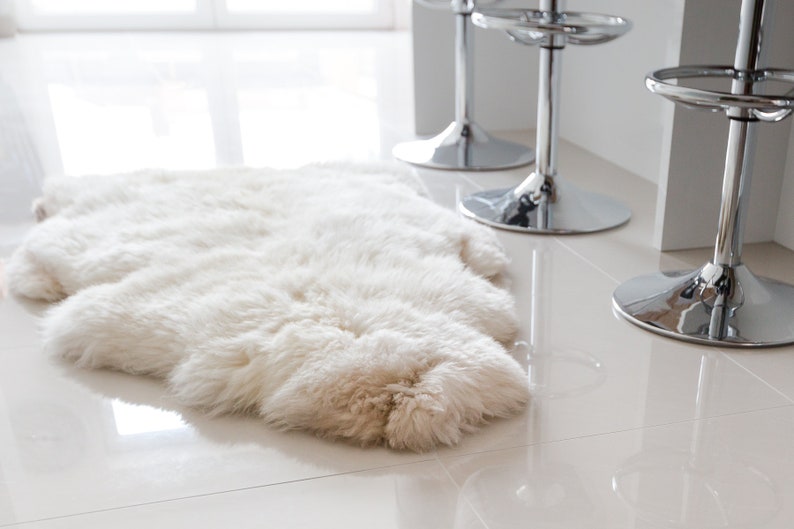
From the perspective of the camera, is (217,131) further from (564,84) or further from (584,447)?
(584,447)

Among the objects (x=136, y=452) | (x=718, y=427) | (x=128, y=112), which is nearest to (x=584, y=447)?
(x=718, y=427)

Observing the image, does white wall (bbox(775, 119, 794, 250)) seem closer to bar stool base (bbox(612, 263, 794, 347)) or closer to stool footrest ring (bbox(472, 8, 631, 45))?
bar stool base (bbox(612, 263, 794, 347))

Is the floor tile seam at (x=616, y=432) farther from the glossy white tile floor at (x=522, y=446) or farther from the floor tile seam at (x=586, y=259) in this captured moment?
the floor tile seam at (x=586, y=259)

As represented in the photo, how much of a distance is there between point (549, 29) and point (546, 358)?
89 centimetres

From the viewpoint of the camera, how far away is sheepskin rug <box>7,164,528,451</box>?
4.90 feet

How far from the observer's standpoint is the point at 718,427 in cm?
150

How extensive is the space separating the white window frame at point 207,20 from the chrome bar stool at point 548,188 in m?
4.47

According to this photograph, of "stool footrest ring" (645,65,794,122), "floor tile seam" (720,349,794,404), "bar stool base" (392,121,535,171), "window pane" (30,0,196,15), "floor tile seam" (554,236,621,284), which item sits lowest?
"floor tile seam" (554,236,621,284)

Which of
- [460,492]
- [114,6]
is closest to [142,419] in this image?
[460,492]

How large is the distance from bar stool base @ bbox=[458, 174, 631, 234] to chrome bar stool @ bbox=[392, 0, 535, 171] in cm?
44

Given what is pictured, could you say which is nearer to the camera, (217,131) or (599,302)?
(599,302)

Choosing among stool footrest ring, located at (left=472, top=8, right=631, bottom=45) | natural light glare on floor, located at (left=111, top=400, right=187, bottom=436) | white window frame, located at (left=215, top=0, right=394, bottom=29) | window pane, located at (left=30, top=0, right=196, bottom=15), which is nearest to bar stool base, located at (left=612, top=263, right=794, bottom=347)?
stool footrest ring, located at (left=472, top=8, right=631, bottom=45)

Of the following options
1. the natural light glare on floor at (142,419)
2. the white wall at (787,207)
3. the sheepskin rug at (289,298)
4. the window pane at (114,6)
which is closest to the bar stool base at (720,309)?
the sheepskin rug at (289,298)

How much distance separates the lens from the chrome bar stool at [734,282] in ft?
5.63
